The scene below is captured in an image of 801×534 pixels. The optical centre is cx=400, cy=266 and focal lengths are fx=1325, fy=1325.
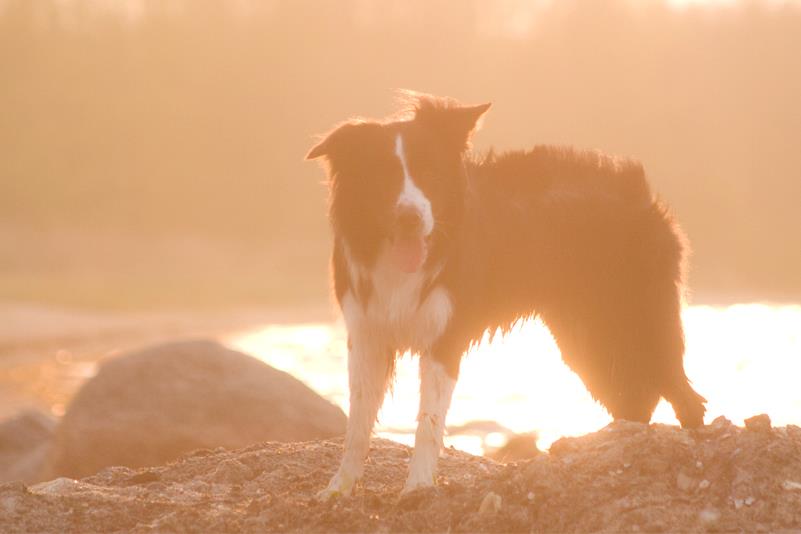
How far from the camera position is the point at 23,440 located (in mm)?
14531

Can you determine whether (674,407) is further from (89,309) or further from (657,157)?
(657,157)

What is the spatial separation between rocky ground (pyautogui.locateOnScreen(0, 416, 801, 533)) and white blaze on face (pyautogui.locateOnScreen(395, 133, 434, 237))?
145cm

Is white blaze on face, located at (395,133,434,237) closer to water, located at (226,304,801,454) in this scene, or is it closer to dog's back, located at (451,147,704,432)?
dog's back, located at (451,147,704,432)

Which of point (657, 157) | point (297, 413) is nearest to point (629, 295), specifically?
point (297, 413)

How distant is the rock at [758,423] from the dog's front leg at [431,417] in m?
1.68

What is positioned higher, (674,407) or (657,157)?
(657,157)

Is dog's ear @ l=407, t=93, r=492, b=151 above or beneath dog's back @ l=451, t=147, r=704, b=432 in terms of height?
above

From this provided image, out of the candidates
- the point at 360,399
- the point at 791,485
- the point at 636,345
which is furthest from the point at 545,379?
the point at 791,485

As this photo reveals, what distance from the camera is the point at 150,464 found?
36.5 feet

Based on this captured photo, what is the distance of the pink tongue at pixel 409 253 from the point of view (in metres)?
7.36

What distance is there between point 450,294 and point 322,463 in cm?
186

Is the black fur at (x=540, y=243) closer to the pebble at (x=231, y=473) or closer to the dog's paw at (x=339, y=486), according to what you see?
the dog's paw at (x=339, y=486)

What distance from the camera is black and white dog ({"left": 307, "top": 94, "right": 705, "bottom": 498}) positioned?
7449 millimetres

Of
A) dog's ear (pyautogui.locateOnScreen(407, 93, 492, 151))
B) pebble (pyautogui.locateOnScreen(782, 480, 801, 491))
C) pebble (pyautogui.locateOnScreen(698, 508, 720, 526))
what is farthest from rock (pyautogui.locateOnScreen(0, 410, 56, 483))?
pebble (pyautogui.locateOnScreen(782, 480, 801, 491))
